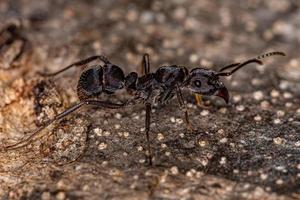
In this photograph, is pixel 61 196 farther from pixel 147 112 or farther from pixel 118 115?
pixel 118 115

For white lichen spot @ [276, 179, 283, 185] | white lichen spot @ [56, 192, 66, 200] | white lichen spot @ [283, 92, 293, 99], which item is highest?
white lichen spot @ [283, 92, 293, 99]

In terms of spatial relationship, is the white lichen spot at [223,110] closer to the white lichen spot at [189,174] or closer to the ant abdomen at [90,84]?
the white lichen spot at [189,174]

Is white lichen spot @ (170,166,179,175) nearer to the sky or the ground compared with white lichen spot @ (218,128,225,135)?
nearer to the ground

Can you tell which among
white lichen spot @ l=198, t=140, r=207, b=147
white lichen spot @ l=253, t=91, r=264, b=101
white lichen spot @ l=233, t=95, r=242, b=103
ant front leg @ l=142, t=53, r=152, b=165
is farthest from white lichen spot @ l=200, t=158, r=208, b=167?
white lichen spot @ l=253, t=91, r=264, b=101

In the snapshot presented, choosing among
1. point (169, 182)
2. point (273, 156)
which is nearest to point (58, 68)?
point (169, 182)

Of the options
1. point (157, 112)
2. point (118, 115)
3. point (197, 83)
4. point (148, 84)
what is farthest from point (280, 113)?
point (118, 115)

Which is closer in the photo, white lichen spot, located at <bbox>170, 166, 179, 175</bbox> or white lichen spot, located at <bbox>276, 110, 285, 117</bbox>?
white lichen spot, located at <bbox>170, 166, 179, 175</bbox>

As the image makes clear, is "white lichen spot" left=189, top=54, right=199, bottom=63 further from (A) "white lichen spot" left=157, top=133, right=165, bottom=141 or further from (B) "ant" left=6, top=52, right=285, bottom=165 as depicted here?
(A) "white lichen spot" left=157, top=133, right=165, bottom=141
